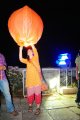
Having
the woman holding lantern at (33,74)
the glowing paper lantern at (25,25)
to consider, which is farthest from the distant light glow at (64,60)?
the glowing paper lantern at (25,25)

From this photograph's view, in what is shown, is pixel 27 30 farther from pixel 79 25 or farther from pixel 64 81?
pixel 79 25

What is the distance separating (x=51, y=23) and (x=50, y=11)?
1.72 metres

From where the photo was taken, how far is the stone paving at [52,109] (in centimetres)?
709

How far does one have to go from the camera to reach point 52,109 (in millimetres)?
7934

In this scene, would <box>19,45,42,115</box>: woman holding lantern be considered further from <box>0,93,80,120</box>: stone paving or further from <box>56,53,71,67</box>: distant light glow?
<box>56,53,71,67</box>: distant light glow

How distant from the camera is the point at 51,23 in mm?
33938

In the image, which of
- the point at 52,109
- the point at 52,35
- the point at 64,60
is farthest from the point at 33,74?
the point at 52,35

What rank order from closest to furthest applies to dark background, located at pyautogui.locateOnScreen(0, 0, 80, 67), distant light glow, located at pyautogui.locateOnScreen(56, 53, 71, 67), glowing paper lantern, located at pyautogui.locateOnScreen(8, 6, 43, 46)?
glowing paper lantern, located at pyautogui.locateOnScreen(8, 6, 43, 46) → distant light glow, located at pyautogui.locateOnScreen(56, 53, 71, 67) → dark background, located at pyautogui.locateOnScreen(0, 0, 80, 67)

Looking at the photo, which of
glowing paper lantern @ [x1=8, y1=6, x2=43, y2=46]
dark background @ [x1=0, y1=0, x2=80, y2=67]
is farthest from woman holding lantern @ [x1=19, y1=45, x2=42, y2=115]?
dark background @ [x1=0, y1=0, x2=80, y2=67]

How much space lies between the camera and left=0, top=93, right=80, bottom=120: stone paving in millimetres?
7086

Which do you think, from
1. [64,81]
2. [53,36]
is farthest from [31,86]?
[53,36]

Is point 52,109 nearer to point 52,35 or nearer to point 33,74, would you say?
point 33,74

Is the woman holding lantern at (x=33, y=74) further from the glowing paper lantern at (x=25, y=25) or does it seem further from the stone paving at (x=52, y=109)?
the glowing paper lantern at (x=25, y=25)

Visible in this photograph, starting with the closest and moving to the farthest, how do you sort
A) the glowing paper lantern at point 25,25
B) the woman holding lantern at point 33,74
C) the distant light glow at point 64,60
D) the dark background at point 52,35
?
the glowing paper lantern at point 25,25 → the woman holding lantern at point 33,74 → the distant light glow at point 64,60 → the dark background at point 52,35
